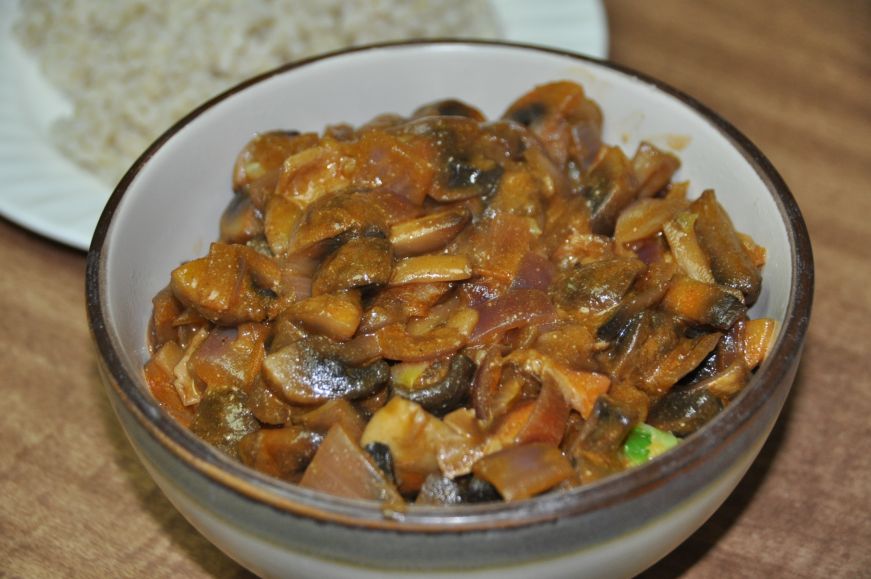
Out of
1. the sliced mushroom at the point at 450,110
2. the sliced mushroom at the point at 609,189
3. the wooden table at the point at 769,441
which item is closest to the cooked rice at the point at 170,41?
the wooden table at the point at 769,441

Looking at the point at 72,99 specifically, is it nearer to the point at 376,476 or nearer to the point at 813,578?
the point at 376,476

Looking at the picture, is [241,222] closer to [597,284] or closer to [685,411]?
[597,284]

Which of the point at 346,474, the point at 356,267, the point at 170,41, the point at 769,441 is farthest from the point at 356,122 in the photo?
the point at 170,41

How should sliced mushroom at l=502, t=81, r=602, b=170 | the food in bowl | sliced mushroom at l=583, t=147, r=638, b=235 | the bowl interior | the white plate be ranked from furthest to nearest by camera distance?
the white plate → sliced mushroom at l=502, t=81, r=602, b=170 → sliced mushroom at l=583, t=147, r=638, b=235 → the bowl interior → the food in bowl

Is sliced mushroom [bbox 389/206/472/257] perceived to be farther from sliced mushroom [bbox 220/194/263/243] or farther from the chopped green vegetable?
the chopped green vegetable

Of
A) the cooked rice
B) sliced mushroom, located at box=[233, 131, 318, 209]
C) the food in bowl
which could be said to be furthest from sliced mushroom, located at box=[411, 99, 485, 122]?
the cooked rice

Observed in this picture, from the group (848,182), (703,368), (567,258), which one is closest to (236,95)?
(567,258)

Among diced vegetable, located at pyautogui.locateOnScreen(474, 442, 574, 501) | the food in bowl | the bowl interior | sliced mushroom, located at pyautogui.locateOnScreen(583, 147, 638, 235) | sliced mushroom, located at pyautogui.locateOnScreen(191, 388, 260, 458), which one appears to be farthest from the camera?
sliced mushroom, located at pyautogui.locateOnScreen(583, 147, 638, 235)
